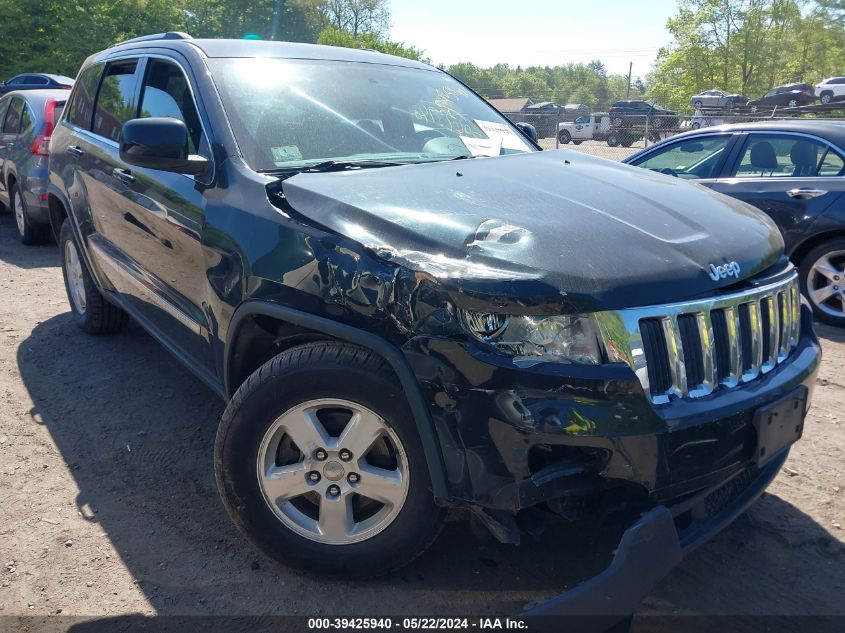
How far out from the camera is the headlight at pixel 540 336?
6.95 feet

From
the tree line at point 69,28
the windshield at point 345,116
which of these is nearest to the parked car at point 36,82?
the tree line at point 69,28

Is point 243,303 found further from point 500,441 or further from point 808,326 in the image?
point 808,326

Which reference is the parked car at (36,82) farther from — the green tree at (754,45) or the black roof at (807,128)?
the green tree at (754,45)

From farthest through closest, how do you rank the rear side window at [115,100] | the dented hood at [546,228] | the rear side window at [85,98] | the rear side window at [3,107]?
the rear side window at [3,107]
the rear side window at [85,98]
the rear side window at [115,100]
the dented hood at [546,228]

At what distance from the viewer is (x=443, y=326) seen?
2170mm

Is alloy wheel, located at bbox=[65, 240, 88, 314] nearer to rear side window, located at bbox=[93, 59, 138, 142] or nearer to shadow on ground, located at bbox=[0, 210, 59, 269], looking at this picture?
rear side window, located at bbox=[93, 59, 138, 142]

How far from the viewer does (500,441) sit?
6.99 feet

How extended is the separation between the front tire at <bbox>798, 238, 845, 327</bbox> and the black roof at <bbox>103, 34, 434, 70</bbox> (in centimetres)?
367

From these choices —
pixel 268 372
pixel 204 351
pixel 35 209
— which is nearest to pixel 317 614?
pixel 268 372

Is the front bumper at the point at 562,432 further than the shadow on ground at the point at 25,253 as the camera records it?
No

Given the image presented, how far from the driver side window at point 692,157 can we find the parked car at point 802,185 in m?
0.01

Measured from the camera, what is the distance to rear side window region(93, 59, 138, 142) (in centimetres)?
425

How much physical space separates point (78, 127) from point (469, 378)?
4.09 m

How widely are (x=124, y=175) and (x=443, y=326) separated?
253 cm
